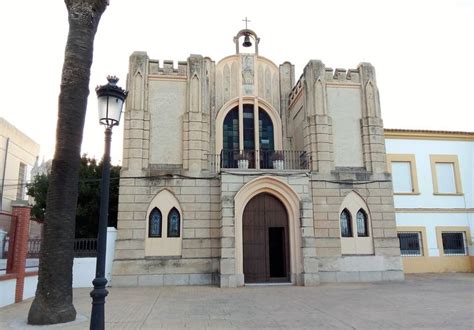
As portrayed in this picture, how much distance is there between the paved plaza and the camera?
23.9ft

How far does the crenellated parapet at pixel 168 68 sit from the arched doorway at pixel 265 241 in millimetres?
5893

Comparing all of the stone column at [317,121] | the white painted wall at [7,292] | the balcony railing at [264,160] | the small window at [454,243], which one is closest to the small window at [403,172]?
the small window at [454,243]

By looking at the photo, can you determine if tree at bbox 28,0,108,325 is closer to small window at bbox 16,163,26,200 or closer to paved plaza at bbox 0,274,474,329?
paved plaza at bbox 0,274,474,329

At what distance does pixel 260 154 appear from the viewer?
16734mm

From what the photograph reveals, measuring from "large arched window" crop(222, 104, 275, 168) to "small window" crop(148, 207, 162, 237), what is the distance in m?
3.48

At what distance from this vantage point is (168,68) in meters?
15.8

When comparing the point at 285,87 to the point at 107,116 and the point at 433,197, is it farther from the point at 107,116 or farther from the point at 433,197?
the point at 107,116

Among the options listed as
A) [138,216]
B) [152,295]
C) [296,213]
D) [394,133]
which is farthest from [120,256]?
[394,133]

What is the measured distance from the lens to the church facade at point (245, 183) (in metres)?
14.0

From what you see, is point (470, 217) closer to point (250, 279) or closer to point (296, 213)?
point (296, 213)

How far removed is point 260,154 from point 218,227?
393 cm

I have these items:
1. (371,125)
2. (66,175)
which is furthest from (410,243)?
(66,175)

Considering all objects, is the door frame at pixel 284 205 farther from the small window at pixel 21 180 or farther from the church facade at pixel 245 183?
the small window at pixel 21 180

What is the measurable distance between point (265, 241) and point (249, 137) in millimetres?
4874
